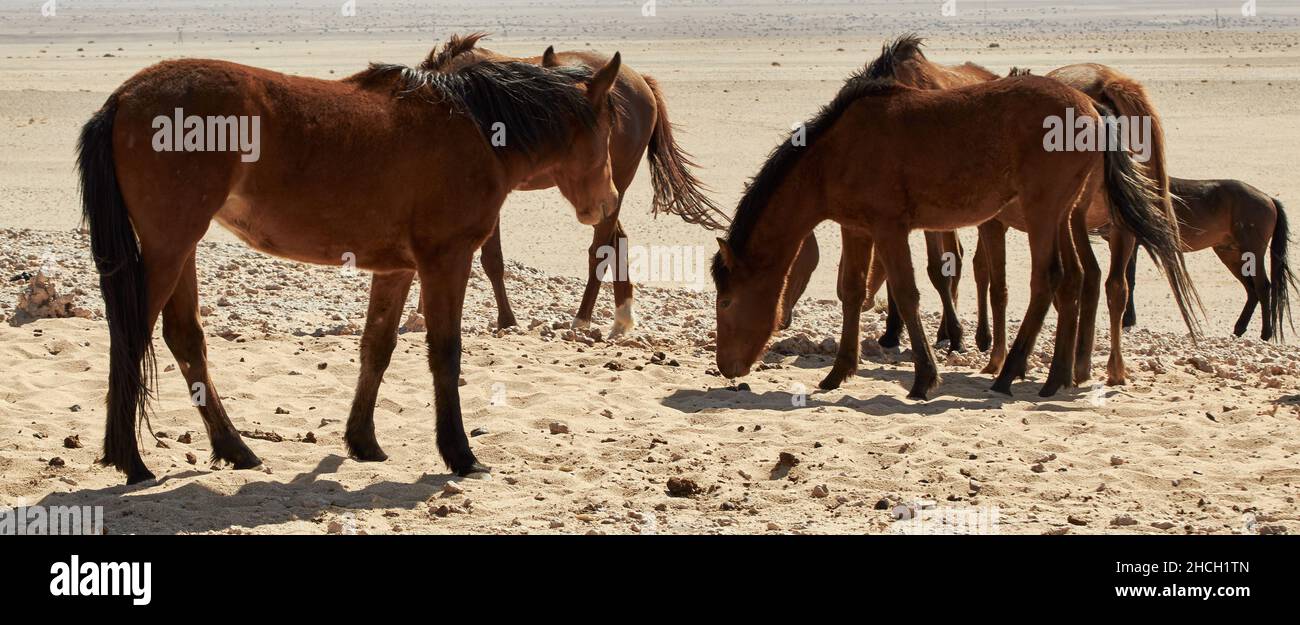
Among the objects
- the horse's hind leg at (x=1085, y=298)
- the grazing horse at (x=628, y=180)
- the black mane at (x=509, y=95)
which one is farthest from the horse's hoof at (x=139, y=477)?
the horse's hind leg at (x=1085, y=298)

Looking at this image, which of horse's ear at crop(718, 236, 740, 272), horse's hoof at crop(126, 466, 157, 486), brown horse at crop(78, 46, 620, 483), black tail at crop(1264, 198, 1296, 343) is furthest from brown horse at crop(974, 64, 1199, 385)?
horse's hoof at crop(126, 466, 157, 486)

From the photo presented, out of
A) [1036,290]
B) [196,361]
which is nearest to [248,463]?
[196,361]

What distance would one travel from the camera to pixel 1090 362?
9.62 meters

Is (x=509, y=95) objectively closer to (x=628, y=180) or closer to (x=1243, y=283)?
(x=628, y=180)

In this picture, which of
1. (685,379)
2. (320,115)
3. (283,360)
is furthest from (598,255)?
(320,115)

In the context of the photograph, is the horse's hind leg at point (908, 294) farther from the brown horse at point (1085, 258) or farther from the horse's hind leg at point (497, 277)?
the horse's hind leg at point (497, 277)

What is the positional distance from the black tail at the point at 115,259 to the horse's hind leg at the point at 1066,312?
18.5 feet

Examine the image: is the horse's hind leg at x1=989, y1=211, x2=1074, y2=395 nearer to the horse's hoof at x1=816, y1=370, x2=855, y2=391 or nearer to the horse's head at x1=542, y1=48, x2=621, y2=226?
the horse's hoof at x1=816, y1=370, x2=855, y2=391

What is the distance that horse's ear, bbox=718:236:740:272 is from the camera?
28.8 ft

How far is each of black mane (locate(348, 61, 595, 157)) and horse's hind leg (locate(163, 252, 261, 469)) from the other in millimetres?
1323

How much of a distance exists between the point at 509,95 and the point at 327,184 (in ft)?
3.31
